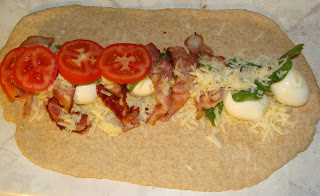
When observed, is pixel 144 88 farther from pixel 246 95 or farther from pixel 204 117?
pixel 246 95

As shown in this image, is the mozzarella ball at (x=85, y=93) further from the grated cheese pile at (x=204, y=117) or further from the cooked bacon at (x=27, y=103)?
the cooked bacon at (x=27, y=103)

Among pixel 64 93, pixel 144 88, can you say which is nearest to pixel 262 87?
pixel 144 88

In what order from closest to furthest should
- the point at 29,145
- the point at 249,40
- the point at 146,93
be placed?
the point at 146,93
the point at 29,145
the point at 249,40

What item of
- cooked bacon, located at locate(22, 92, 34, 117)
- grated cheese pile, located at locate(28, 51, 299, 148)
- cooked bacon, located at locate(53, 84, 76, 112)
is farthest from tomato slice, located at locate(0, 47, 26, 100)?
cooked bacon, located at locate(53, 84, 76, 112)

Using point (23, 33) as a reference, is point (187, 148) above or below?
below

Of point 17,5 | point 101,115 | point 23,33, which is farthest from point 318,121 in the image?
point 17,5

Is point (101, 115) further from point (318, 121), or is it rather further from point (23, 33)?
point (318, 121)
